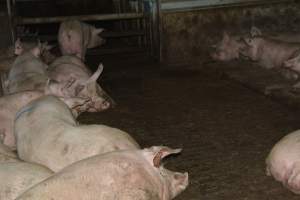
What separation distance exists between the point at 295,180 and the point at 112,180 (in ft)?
5.27

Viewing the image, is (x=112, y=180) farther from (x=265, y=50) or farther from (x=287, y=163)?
(x=265, y=50)

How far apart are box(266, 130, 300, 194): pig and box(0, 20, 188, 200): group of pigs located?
3.13 feet

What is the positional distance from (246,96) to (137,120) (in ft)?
5.00

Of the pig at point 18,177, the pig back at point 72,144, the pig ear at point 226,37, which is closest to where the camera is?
the pig at point 18,177

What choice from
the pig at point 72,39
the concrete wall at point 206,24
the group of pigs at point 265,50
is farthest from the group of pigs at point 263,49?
the pig at point 72,39

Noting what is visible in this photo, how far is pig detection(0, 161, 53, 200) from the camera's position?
289 centimetres

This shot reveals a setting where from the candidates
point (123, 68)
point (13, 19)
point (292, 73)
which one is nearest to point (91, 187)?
point (292, 73)

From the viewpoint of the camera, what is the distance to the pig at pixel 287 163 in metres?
3.61

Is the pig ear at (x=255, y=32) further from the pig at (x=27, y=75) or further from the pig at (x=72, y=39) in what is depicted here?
the pig at (x=27, y=75)

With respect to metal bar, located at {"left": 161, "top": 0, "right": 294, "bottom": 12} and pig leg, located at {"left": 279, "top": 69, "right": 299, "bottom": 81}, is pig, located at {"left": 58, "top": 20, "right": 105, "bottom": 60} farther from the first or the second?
pig leg, located at {"left": 279, "top": 69, "right": 299, "bottom": 81}

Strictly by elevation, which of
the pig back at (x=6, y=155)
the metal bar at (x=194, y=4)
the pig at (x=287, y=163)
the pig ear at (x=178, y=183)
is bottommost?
the pig at (x=287, y=163)

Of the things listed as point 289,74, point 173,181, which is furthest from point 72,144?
point 289,74

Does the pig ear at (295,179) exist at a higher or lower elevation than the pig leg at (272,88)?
higher

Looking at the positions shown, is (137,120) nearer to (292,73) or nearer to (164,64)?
(292,73)
